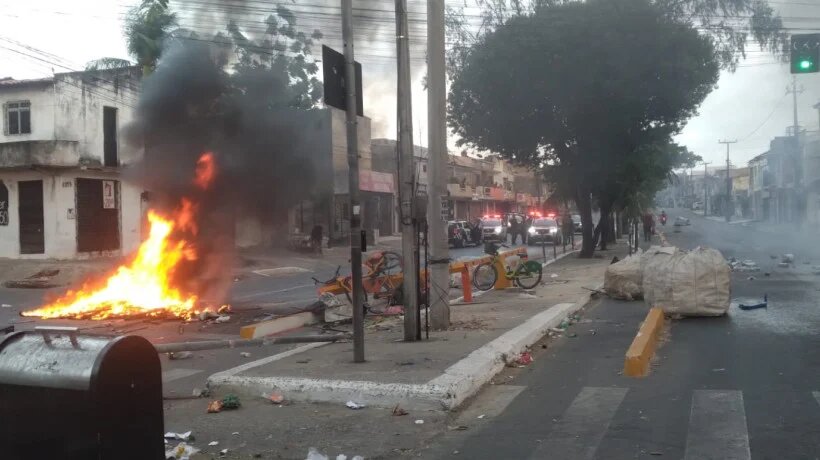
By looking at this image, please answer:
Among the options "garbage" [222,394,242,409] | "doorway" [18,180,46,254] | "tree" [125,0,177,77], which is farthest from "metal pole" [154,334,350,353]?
"doorway" [18,180,46,254]

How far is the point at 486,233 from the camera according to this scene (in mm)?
40844

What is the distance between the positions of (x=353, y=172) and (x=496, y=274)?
8.76 meters

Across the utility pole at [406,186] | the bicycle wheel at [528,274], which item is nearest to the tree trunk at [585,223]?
the bicycle wheel at [528,274]

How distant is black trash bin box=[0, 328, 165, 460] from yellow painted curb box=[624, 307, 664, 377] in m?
4.56

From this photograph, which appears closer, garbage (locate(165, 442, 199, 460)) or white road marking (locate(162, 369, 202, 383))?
garbage (locate(165, 442, 199, 460))

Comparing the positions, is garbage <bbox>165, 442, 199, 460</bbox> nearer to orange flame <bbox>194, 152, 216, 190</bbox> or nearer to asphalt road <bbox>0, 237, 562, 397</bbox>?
asphalt road <bbox>0, 237, 562, 397</bbox>

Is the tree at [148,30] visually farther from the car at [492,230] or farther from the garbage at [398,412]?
the car at [492,230]

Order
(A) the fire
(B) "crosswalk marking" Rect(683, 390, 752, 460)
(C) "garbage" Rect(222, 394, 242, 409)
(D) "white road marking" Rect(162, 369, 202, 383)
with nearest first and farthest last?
Answer: (B) "crosswalk marking" Rect(683, 390, 752, 460)
(C) "garbage" Rect(222, 394, 242, 409)
(D) "white road marking" Rect(162, 369, 202, 383)
(A) the fire

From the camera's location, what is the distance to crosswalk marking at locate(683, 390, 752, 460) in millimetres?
4438

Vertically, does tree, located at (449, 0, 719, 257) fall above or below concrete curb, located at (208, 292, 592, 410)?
above

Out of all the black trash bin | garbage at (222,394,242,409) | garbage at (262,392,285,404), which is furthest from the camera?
garbage at (262,392,285,404)

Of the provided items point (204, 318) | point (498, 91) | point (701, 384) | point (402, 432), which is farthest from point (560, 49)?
point (402, 432)

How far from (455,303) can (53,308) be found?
24.2 feet

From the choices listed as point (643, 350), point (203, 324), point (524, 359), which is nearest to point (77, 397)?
point (524, 359)
